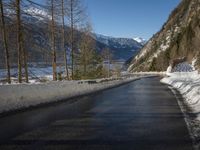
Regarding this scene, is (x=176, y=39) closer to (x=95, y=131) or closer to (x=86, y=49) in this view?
(x=86, y=49)

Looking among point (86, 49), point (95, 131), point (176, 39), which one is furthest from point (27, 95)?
point (176, 39)

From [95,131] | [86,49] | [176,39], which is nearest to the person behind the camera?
[95,131]

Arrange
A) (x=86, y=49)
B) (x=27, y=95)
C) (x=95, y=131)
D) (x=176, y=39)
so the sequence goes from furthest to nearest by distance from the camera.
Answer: (x=176, y=39), (x=86, y=49), (x=27, y=95), (x=95, y=131)

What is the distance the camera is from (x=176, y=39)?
154625 millimetres

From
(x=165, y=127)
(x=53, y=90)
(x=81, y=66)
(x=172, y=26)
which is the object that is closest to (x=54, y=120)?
(x=165, y=127)

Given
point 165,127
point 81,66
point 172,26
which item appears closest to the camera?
point 165,127

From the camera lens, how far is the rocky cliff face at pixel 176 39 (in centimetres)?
14112

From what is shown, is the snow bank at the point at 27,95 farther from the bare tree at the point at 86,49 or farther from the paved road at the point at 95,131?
the bare tree at the point at 86,49

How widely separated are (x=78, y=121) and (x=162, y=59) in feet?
512

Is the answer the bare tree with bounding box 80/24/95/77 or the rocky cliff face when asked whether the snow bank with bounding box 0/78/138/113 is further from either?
the rocky cliff face

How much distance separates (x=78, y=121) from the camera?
11484 millimetres

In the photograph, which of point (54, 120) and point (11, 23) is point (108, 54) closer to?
point (11, 23)

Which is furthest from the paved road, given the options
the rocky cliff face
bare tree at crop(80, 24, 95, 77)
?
the rocky cliff face

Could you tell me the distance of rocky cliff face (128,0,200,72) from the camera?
463 ft
